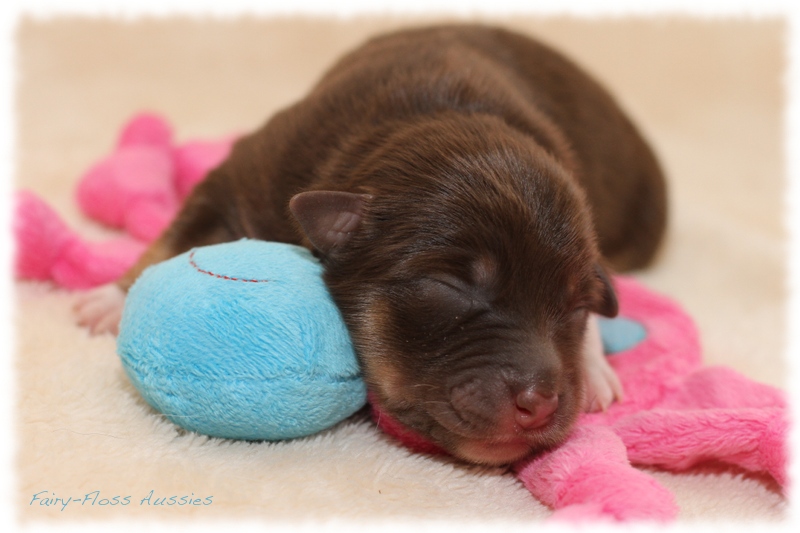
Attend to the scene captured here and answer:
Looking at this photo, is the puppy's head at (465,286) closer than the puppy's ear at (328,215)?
Yes

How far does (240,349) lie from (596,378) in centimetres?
126

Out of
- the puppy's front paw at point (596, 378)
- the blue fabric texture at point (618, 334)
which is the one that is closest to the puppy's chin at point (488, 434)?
the puppy's front paw at point (596, 378)

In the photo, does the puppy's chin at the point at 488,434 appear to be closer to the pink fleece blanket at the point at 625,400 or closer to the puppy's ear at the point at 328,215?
the pink fleece blanket at the point at 625,400

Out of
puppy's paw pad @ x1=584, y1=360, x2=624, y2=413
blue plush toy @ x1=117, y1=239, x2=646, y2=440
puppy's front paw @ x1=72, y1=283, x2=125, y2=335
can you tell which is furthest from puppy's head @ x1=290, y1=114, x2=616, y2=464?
puppy's front paw @ x1=72, y1=283, x2=125, y2=335

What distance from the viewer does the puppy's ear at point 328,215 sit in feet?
8.00

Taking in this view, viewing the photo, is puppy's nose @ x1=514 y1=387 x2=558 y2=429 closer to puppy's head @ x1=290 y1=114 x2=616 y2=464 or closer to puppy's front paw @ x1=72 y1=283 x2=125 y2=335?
puppy's head @ x1=290 y1=114 x2=616 y2=464

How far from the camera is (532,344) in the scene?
2283 mm

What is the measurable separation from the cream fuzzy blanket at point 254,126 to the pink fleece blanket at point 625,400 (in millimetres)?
115

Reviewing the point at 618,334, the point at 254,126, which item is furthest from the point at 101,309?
the point at 254,126

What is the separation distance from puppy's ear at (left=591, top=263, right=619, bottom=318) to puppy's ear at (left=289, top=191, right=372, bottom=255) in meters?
0.83

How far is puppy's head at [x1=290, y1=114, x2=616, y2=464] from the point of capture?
7.42 feet

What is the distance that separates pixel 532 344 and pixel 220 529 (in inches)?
37.3

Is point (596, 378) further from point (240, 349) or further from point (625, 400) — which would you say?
point (240, 349)

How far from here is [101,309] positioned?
311cm
